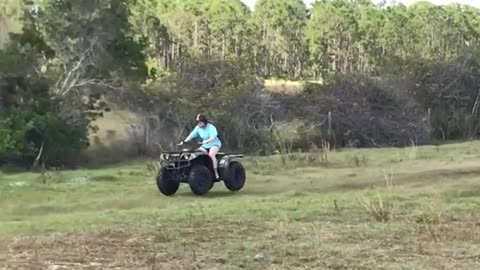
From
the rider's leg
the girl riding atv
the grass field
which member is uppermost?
the girl riding atv

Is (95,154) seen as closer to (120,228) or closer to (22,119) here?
(22,119)

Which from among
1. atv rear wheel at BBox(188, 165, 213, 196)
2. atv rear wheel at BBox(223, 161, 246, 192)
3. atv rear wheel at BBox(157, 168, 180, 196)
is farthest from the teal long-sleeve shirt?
atv rear wheel at BBox(157, 168, 180, 196)

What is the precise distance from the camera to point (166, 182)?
1591 cm

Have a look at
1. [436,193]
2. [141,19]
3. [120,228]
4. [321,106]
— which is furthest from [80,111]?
[141,19]

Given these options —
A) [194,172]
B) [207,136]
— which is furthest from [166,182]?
[207,136]

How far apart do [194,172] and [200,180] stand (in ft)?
0.66

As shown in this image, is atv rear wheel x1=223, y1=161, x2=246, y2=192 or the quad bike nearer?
the quad bike

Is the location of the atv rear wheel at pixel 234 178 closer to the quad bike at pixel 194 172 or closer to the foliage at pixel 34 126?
the quad bike at pixel 194 172

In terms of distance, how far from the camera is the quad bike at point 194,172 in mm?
15648

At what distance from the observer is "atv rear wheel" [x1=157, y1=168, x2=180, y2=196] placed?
15.9m

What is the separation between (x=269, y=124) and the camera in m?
33.7

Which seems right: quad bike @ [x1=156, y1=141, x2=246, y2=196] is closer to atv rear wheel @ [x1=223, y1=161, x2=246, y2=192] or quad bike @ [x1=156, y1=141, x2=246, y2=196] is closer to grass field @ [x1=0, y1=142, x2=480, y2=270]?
atv rear wheel @ [x1=223, y1=161, x2=246, y2=192]

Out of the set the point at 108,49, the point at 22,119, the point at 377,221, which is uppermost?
the point at 108,49

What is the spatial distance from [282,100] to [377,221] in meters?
24.8
